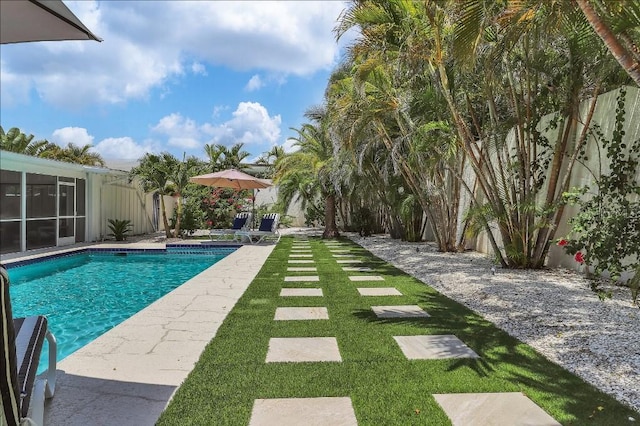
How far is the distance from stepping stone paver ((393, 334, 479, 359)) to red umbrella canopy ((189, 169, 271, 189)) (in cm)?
1216

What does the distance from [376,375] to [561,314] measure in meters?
3.07

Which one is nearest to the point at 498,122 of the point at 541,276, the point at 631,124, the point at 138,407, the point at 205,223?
the point at 631,124

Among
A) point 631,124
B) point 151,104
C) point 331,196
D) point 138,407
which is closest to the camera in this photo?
point 138,407

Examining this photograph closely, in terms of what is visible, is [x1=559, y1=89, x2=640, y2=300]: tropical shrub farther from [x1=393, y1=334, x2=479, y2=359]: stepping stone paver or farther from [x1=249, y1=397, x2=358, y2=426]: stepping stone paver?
[x1=249, y1=397, x2=358, y2=426]: stepping stone paver

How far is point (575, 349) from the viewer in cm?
412

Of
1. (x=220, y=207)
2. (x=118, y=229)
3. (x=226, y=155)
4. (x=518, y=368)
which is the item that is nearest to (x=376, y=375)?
(x=518, y=368)

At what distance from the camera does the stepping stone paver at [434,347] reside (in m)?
3.95

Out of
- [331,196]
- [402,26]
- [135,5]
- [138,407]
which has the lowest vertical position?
[138,407]

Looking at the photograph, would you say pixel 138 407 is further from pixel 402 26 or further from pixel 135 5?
pixel 402 26

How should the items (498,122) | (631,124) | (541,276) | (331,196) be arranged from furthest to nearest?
(331,196)
(498,122)
(541,276)
(631,124)

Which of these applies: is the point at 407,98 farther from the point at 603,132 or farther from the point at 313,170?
the point at 313,170

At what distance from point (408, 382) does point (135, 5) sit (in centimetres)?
545

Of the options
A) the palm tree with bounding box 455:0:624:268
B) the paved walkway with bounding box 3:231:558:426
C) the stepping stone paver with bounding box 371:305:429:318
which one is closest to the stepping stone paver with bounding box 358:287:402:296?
the paved walkway with bounding box 3:231:558:426

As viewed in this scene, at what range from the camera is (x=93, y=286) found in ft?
29.7
